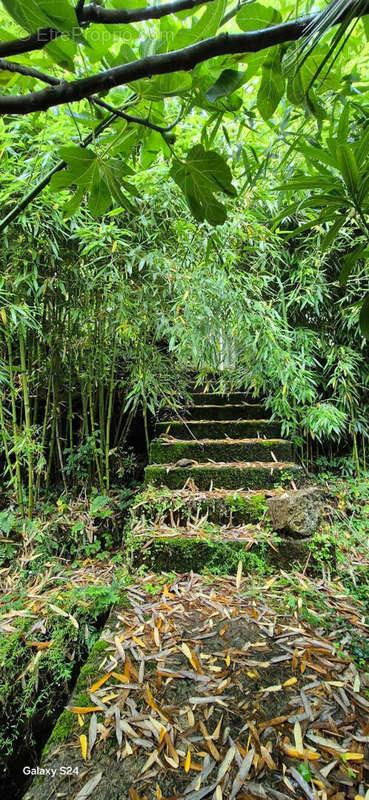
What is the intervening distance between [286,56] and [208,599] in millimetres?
1531

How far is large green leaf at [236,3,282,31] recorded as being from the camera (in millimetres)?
370

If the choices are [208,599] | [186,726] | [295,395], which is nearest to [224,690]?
[186,726]

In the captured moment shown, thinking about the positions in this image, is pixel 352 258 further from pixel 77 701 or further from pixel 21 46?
pixel 77 701

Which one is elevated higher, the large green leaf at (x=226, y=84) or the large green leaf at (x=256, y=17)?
the large green leaf at (x=256, y=17)

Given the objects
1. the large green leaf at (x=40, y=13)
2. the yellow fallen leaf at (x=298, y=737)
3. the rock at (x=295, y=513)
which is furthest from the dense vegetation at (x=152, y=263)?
the yellow fallen leaf at (x=298, y=737)

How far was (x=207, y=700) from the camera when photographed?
39.0 inches

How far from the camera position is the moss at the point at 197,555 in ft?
5.30

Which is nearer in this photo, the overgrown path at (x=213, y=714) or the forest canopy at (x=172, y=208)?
the forest canopy at (x=172, y=208)

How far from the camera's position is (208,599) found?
4.73 ft

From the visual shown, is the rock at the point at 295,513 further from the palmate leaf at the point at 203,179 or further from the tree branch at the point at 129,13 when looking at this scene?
the tree branch at the point at 129,13

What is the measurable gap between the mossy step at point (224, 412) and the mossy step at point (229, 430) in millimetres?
212

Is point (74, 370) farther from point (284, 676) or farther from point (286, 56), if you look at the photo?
point (286, 56)

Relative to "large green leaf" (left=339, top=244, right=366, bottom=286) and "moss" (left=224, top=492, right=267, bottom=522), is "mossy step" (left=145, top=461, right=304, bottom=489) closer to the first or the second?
"moss" (left=224, top=492, right=267, bottom=522)

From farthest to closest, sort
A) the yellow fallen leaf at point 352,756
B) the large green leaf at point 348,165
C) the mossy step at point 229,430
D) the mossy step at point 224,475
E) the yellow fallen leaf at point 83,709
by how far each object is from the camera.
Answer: the mossy step at point 229,430 → the mossy step at point 224,475 → the yellow fallen leaf at point 83,709 → the yellow fallen leaf at point 352,756 → the large green leaf at point 348,165
